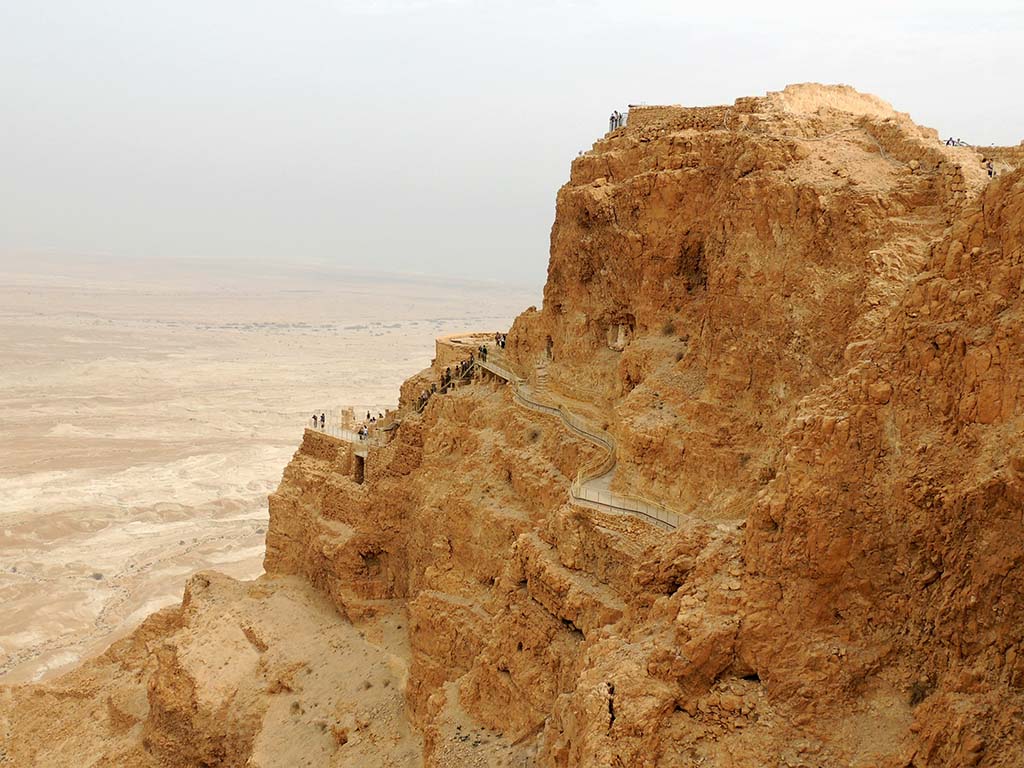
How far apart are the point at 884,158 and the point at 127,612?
40437 millimetres

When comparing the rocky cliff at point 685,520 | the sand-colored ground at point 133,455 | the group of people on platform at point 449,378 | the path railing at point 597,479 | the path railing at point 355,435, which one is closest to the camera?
the rocky cliff at point 685,520

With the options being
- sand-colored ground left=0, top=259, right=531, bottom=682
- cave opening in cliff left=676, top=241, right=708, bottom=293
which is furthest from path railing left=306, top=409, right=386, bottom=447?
sand-colored ground left=0, top=259, right=531, bottom=682

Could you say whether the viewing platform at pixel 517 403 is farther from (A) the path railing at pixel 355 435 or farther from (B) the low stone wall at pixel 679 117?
(B) the low stone wall at pixel 679 117

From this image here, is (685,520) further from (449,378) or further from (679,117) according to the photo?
(449,378)

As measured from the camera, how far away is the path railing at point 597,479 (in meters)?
20.5

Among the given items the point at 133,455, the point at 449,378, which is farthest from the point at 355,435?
the point at 133,455

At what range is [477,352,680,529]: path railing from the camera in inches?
806

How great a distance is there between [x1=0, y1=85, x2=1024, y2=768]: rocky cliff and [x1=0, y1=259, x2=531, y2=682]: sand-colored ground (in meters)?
15.0

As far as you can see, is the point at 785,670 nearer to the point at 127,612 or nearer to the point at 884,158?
the point at 884,158

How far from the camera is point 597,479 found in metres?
22.9

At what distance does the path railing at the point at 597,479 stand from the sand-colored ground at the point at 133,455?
26.2 meters

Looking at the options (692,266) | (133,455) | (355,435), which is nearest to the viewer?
(692,266)

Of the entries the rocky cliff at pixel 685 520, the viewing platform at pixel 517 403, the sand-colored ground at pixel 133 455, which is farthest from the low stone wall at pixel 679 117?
the sand-colored ground at pixel 133 455

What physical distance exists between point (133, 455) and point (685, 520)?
2579 inches
